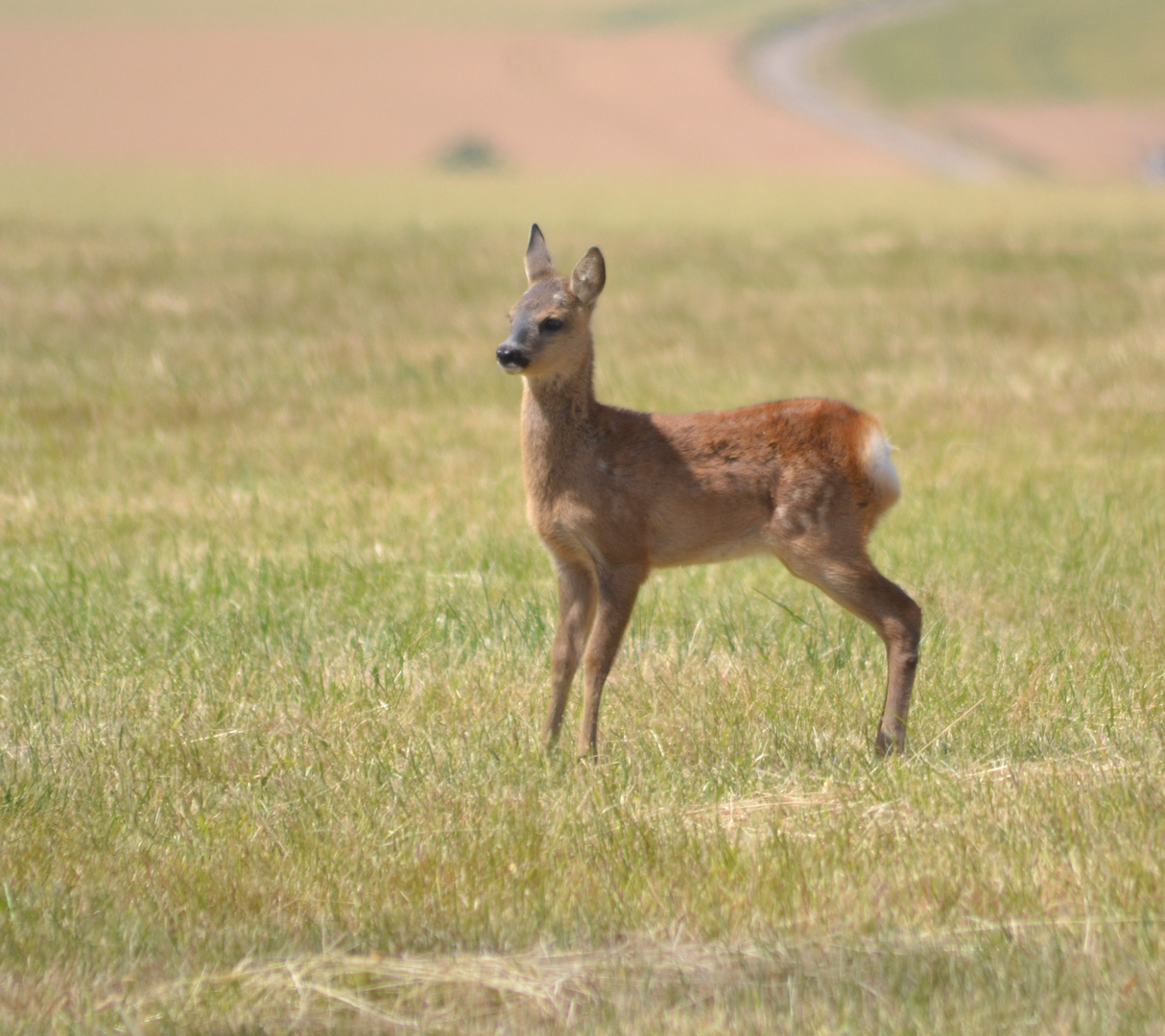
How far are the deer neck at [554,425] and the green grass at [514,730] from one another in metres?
0.85

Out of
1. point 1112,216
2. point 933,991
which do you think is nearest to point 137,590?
point 933,991

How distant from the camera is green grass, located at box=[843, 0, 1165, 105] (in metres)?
97.6

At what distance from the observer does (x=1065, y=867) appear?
3922 millimetres

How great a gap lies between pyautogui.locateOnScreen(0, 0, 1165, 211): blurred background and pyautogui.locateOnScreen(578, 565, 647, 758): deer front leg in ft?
174

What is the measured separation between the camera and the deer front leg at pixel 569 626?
5191 millimetres

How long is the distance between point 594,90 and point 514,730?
3935 inches

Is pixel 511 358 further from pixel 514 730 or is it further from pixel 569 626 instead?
pixel 514 730

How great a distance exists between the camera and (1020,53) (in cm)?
10656

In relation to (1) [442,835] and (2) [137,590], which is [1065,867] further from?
(2) [137,590]

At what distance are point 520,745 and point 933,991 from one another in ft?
6.48

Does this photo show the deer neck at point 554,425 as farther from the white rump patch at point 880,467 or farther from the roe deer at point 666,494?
the white rump patch at point 880,467

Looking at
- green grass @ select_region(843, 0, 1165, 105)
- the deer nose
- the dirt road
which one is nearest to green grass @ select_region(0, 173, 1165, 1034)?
the deer nose

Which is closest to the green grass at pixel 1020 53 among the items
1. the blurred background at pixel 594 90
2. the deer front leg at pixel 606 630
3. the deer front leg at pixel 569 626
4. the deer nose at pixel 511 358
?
the blurred background at pixel 594 90

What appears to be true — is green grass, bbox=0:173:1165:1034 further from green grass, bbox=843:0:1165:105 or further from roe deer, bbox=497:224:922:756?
green grass, bbox=843:0:1165:105
